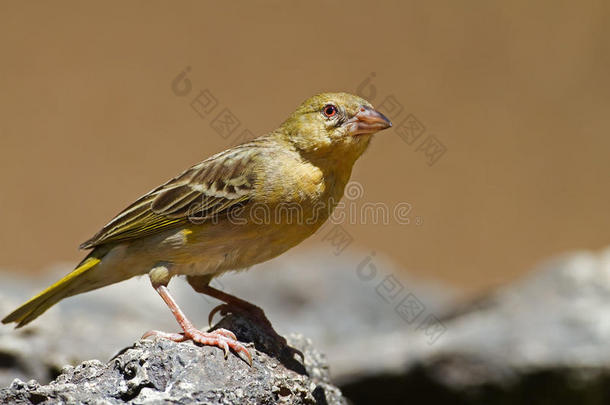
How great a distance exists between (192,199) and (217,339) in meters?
1.11

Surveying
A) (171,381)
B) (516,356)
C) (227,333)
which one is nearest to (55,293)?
(227,333)

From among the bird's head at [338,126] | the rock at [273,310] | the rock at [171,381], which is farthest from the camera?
the rock at [273,310]

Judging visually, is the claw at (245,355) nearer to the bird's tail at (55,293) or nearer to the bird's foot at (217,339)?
the bird's foot at (217,339)

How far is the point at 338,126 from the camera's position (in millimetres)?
4691

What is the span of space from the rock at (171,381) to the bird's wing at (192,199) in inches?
39.2

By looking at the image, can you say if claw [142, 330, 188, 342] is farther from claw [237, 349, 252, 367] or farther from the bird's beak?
the bird's beak

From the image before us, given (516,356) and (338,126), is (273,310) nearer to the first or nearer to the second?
(516,356)

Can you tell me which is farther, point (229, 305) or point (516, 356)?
point (516, 356)

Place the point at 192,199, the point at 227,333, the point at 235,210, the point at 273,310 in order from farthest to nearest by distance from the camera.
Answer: the point at 273,310 → the point at 192,199 → the point at 235,210 → the point at 227,333

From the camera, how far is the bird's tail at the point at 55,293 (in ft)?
15.1

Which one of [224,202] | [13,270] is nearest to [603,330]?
[224,202]

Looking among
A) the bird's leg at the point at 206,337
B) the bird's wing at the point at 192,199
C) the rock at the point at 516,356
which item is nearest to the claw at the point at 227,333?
the bird's leg at the point at 206,337

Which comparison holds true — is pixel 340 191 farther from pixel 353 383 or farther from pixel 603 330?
pixel 603 330

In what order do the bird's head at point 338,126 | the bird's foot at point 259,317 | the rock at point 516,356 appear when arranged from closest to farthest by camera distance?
the bird's foot at point 259,317 → the bird's head at point 338,126 → the rock at point 516,356
